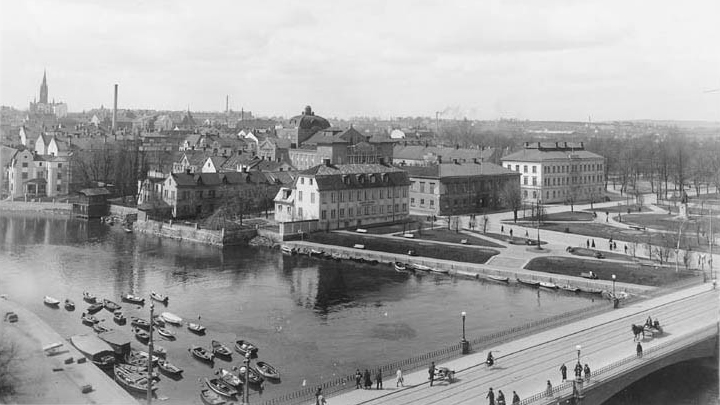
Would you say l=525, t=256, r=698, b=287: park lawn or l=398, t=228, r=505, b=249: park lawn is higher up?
l=398, t=228, r=505, b=249: park lawn

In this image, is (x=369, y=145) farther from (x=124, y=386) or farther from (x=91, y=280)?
(x=124, y=386)

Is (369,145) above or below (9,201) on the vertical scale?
above

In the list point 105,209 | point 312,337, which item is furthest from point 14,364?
point 105,209

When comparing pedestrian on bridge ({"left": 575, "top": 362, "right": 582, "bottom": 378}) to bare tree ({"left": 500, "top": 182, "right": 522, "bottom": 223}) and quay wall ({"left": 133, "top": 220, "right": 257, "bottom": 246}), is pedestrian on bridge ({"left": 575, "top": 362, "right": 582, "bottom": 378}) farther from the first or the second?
bare tree ({"left": 500, "top": 182, "right": 522, "bottom": 223})

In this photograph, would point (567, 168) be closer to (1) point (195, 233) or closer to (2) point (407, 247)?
(2) point (407, 247)

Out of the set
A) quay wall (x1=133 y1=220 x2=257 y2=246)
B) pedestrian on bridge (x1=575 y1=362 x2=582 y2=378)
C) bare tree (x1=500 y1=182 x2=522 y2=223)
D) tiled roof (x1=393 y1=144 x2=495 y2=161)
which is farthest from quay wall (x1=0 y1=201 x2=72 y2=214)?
pedestrian on bridge (x1=575 y1=362 x2=582 y2=378)

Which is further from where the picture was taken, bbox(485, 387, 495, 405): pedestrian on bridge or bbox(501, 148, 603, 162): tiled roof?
bbox(501, 148, 603, 162): tiled roof
